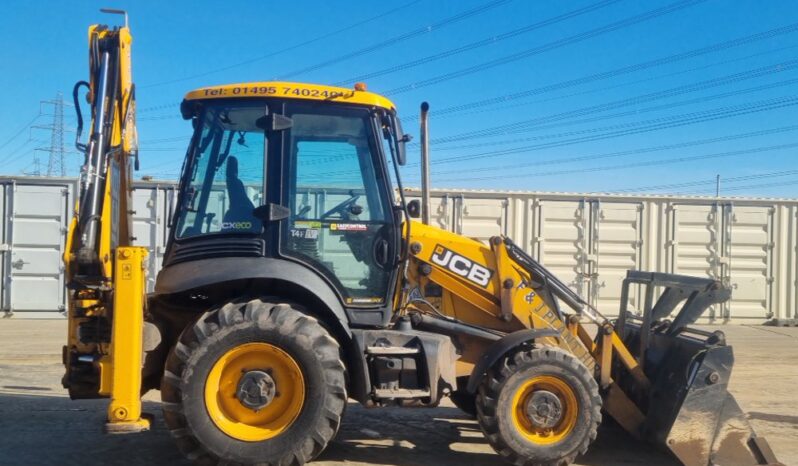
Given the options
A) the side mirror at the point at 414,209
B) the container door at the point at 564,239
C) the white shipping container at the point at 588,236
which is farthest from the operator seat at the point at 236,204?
the container door at the point at 564,239

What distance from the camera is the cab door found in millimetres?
4766

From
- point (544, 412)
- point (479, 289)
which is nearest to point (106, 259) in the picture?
point (479, 289)

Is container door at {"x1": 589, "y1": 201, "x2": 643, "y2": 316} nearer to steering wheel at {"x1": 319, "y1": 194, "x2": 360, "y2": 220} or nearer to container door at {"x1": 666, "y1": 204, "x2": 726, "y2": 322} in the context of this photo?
container door at {"x1": 666, "y1": 204, "x2": 726, "y2": 322}

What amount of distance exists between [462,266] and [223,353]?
1808 mm

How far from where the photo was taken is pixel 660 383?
5.12 m

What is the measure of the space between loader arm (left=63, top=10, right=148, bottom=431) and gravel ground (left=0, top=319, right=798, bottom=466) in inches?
26.9

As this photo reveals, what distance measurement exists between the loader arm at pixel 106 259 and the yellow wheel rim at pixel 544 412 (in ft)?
8.07

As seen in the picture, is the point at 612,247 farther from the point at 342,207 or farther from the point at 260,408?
the point at 260,408

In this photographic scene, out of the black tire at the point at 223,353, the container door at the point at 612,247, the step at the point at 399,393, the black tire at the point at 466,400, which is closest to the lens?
the black tire at the point at 223,353

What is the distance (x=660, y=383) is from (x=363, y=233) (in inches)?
95.8

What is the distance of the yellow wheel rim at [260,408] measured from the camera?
14.6 feet

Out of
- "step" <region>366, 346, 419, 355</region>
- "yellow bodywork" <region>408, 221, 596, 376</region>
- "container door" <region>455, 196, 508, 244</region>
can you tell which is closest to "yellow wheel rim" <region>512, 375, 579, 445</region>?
"yellow bodywork" <region>408, 221, 596, 376</region>

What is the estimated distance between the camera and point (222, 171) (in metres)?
4.88

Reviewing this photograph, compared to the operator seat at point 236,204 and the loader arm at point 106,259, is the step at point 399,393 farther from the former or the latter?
the loader arm at point 106,259
